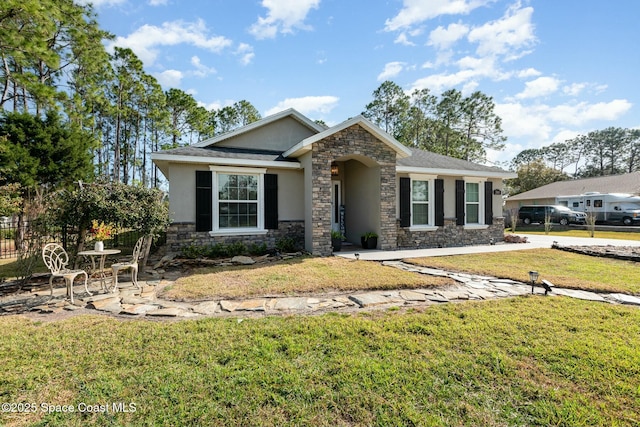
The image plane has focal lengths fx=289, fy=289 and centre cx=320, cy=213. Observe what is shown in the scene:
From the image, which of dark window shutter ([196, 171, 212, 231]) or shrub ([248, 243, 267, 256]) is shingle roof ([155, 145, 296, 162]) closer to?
dark window shutter ([196, 171, 212, 231])

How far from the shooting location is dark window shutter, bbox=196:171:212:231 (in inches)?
351

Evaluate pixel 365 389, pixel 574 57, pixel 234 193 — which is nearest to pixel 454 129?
pixel 574 57

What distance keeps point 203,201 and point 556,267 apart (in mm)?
10103

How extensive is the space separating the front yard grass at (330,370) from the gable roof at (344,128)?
606cm

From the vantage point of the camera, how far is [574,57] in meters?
9.76

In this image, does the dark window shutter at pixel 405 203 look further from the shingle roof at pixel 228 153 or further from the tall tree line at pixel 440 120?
the tall tree line at pixel 440 120

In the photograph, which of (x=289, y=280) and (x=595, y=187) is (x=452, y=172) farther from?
(x=595, y=187)

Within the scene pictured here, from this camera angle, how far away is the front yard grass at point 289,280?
17.9ft

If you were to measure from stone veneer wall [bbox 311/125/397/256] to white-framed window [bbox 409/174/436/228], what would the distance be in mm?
1515

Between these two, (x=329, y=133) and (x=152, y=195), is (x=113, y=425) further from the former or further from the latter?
(x=329, y=133)

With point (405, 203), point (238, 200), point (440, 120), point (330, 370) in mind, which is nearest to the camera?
point (330, 370)

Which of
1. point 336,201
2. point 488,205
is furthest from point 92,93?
point 488,205

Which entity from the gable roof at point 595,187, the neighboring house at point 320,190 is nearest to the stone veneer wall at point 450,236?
the neighboring house at point 320,190

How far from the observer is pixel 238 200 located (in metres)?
9.54
